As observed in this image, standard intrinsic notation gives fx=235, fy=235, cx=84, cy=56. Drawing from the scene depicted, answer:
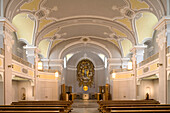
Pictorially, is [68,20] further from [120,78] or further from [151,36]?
[120,78]

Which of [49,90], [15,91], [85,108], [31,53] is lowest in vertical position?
[85,108]

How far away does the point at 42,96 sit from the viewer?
2497 cm

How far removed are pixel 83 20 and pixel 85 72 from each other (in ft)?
63.6

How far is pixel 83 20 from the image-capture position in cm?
2053

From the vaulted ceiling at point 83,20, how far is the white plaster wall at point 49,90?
A: 331 centimetres

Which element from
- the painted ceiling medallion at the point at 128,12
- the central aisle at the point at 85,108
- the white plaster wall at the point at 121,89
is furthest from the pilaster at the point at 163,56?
the white plaster wall at the point at 121,89

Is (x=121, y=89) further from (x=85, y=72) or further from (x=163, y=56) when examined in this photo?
(x=85, y=72)

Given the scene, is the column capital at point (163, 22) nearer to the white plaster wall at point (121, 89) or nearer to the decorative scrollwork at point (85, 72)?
the white plaster wall at point (121, 89)

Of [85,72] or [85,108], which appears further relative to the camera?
[85,72]

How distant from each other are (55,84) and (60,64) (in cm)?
270

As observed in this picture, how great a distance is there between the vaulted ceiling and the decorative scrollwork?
38.8ft

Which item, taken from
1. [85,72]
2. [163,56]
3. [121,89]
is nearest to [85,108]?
[163,56]

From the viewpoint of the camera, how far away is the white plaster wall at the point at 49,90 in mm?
24828

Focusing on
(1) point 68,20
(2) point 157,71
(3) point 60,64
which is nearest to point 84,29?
(1) point 68,20
